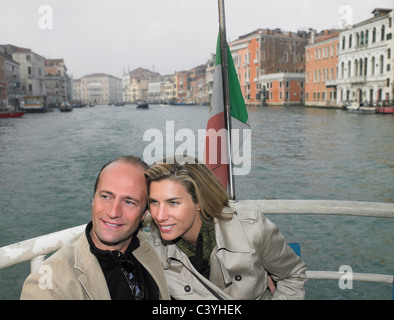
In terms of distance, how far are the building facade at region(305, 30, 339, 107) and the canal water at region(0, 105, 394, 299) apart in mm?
19348

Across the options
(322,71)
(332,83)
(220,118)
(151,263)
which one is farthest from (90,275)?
(322,71)

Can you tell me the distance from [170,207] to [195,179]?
0.41ft

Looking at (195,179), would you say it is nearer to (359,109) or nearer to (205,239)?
(205,239)

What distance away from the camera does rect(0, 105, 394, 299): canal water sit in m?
4.91

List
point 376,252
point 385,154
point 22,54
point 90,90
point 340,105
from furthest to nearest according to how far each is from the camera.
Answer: point 90,90 → point 22,54 → point 340,105 → point 385,154 → point 376,252

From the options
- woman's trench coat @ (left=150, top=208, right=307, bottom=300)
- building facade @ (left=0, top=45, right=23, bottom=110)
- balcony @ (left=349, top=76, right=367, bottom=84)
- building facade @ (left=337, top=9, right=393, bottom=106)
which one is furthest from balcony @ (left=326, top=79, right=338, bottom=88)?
woman's trench coat @ (left=150, top=208, right=307, bottom=300)

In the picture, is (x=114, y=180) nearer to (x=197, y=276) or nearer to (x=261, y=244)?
(x=197, y=276)

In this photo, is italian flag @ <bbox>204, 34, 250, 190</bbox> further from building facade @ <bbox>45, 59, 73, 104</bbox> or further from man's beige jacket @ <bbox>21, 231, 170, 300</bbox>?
building facade @ <bbox>45, 59, 73, 104</bbox>

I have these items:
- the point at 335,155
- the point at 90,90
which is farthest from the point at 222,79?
the point at 90,90

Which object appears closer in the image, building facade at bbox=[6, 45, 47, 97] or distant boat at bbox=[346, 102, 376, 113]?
distant boat at bbox=[346, 102, 376, 113]

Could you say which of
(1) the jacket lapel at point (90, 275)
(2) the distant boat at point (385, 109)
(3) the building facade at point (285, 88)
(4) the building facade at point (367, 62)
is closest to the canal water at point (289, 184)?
(1) the jacket lapel at point (90, 275)

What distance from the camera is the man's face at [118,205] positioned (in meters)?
1.29

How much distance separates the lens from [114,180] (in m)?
1.33
